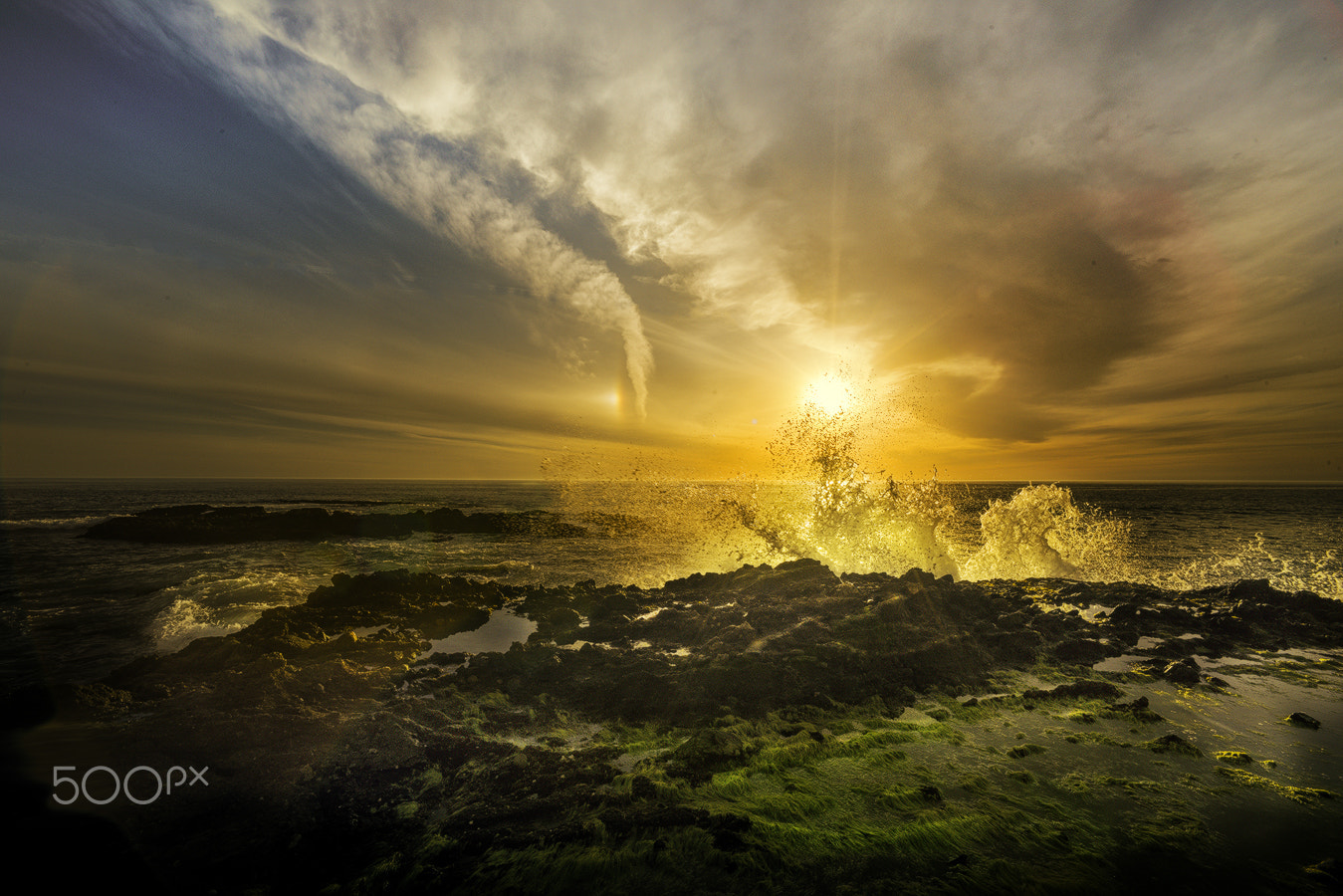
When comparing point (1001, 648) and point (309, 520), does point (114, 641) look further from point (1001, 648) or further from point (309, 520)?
point (309, 520)

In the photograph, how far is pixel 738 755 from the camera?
7223mm

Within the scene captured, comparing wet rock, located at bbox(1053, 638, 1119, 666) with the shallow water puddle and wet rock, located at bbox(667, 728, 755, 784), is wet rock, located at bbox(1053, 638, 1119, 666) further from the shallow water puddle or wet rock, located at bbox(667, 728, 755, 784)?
the shallow water puddle

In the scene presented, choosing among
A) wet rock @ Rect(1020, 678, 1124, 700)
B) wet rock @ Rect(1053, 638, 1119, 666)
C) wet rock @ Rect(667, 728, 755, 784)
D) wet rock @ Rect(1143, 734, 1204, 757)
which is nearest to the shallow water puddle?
wet rock @ Rect(667, 728, 755, 784)

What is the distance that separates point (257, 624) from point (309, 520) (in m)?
38.1

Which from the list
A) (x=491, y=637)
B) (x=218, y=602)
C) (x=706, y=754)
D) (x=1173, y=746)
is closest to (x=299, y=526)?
(x=218, y=602)

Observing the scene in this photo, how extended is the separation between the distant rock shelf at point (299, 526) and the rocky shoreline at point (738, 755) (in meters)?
33.7

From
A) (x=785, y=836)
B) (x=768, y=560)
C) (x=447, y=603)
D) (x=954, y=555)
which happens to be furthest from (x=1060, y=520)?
(x=447, y=603)

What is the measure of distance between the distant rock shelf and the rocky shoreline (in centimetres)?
3369

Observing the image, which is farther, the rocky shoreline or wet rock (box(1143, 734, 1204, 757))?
wet rock (box(1143, 734, 1204, 757))

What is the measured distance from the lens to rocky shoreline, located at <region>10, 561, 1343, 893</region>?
500 centimetres

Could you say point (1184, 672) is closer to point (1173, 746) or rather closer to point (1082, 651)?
point (1082, 651)

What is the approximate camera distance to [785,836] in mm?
5414

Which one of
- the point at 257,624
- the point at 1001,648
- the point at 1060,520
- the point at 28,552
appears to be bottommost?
the point at 28,552

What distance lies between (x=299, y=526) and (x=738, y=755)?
160ft
